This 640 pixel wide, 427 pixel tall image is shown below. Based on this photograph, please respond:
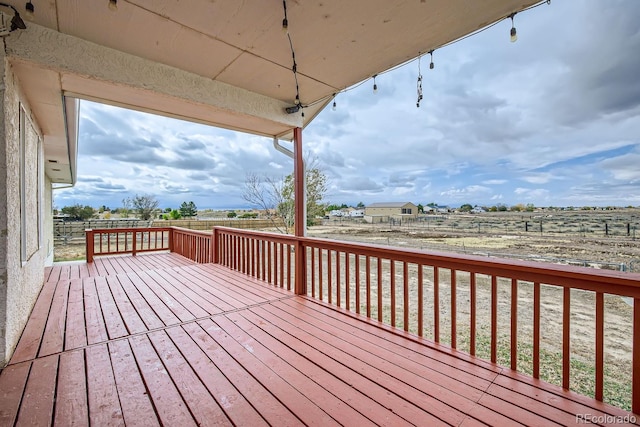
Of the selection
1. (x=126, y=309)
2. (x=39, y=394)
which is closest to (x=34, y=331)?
(x=126, y=309)

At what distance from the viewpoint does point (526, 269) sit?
5.55 ft

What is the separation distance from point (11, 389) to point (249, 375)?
4.45ft

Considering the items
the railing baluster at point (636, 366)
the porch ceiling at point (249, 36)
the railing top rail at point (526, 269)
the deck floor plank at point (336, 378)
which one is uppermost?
the porch ceiling at point (249, 36)

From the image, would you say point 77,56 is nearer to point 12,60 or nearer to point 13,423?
point 12,60

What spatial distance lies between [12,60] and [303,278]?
321cm

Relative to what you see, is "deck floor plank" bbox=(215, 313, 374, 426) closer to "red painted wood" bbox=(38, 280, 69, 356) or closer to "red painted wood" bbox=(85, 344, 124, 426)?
→ "red painted wood" bbox=(85, 344, 124, 426)

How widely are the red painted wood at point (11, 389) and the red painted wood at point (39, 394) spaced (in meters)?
0.02

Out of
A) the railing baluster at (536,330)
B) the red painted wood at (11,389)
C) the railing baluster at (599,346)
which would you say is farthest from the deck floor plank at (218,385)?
the railing baluster at (599,346)

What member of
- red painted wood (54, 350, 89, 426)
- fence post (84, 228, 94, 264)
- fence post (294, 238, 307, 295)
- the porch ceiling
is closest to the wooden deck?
red painted wood (54, 350, 89, 426)

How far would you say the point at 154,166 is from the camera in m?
27.0

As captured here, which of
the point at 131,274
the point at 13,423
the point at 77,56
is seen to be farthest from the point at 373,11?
the point at 131,274

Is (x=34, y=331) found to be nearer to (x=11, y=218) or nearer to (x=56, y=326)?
(x=56, y=326)

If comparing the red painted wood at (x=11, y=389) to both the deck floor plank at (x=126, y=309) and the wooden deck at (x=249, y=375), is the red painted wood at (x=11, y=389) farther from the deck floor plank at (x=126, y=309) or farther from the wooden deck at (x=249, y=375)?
the deck floor plank at (x=126, y=309)

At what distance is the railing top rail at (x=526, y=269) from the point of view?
1.39 m
